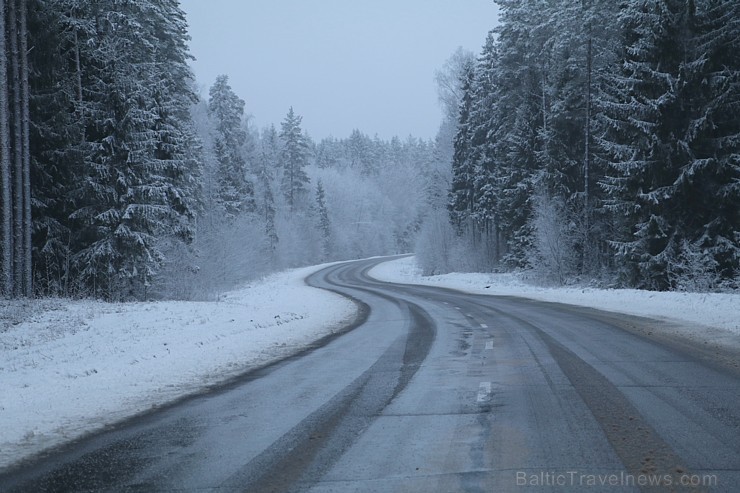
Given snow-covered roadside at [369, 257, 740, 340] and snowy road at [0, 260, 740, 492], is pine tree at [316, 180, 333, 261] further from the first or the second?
snowy road at [0, 260, 740, 492]

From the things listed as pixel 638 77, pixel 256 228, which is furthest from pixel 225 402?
pixel 256 228

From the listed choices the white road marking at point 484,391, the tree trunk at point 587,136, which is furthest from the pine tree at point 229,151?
the white road marking at point 484,391

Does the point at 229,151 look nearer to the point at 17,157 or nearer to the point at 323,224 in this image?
the point at 17,157

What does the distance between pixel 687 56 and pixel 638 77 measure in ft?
6.24

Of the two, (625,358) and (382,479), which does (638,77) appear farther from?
(382,479)

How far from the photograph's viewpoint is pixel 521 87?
3934 cm

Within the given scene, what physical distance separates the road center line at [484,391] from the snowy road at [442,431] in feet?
0.17

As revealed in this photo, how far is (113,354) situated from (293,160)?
76.3 m

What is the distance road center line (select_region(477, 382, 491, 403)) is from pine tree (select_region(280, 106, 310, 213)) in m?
78.2

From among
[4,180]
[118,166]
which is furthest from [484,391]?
[118,166]

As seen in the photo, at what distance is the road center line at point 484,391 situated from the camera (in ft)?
22.3

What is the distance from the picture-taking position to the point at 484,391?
720 centimetres

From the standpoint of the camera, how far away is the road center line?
6.80 m

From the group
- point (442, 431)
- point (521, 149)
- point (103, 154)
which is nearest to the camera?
point (442, 431)
